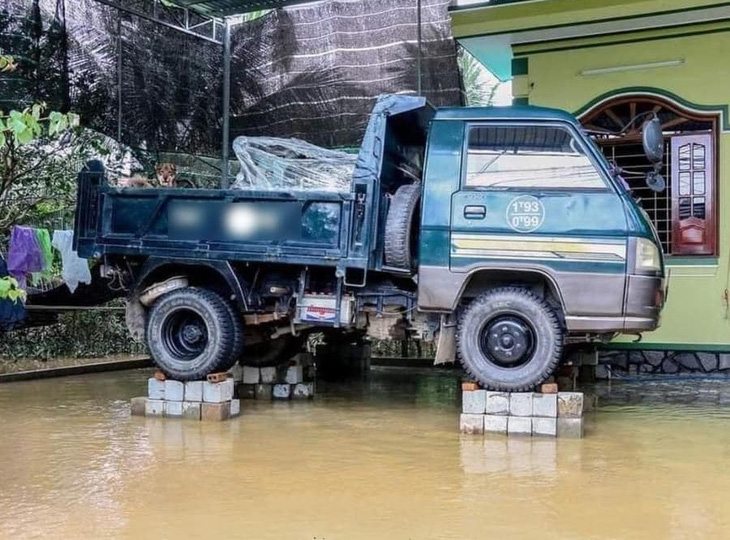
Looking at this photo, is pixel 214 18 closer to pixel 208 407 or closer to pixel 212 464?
pixel 208 407

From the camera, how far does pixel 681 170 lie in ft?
29.8

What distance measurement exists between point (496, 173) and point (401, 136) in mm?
1192

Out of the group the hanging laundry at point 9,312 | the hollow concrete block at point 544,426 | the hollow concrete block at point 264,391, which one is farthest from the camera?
the hanging laundry at point 9,312

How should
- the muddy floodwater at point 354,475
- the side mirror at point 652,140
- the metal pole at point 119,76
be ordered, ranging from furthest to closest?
the metal pole at point 119,76, the side mirror at point 652,140, the muddy floodwater at point 354,475

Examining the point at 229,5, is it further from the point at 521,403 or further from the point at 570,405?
the point at 570,405

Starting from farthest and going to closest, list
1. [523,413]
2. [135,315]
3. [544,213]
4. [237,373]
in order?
[237,373], [135,315], [523,413], [544,213]

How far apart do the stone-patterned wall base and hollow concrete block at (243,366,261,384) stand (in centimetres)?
404

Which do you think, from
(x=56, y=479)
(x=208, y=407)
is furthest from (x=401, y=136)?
(x=56, y=479)

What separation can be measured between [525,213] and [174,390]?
3214 mm

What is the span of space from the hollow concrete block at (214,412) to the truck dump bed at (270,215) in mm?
1211

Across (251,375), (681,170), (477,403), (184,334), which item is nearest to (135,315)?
(184,334)

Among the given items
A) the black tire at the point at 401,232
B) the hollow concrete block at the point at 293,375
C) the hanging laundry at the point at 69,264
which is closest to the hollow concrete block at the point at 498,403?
the black tire at the point at 401,232

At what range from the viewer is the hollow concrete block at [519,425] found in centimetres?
593

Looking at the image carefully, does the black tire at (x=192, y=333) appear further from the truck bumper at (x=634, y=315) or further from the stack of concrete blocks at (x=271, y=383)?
the truck bumper at (x=634, y=315)
